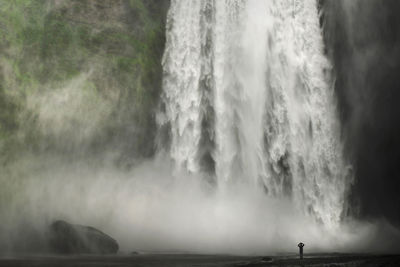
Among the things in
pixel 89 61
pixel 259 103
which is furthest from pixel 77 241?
pixel 259 103

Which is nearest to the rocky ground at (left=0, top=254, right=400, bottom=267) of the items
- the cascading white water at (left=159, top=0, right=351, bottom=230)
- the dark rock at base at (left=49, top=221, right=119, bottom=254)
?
the dark rock at base at (left=49, top=221, right=119, bottom=254)


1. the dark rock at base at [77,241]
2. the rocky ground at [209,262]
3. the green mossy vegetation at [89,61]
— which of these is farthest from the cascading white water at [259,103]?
the rocky ground at [209,262]

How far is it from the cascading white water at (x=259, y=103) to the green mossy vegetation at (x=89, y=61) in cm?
140

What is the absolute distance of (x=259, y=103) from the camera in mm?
24422

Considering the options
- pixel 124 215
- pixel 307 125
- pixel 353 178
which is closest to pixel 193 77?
pixel 307 125

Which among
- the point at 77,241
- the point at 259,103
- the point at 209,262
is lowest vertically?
the point at 209,262

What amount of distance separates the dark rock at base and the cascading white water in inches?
263

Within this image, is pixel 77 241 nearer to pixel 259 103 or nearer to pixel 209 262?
pixel 209 262

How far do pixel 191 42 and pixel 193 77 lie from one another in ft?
6.77

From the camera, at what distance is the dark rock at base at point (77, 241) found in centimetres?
1795

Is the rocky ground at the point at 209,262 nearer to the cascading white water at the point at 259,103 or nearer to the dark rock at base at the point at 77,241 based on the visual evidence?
the dark rock at base at the point at 77,241

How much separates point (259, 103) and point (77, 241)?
11385 mm

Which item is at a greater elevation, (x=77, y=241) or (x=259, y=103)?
(x=259, y=103)

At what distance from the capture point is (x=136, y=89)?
83.8 feet
